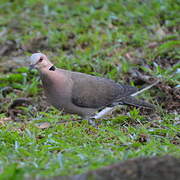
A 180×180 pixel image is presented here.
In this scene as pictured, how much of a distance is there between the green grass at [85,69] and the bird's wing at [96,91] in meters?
0.25

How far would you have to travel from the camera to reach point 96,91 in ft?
17.9

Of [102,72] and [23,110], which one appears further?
[102,72]

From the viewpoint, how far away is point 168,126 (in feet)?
15.1

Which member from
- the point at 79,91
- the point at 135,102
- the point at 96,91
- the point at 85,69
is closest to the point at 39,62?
the point at 79,91

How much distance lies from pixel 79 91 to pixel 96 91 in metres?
0.28

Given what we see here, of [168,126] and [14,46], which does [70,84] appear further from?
[14,46]

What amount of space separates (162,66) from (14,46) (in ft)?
8.93

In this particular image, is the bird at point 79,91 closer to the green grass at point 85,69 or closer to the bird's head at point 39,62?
the bird's head at point 39,62

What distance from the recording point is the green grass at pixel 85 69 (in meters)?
3.69

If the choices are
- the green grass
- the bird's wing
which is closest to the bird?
the bird's wing

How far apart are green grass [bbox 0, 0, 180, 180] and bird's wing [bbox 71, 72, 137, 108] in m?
0.25

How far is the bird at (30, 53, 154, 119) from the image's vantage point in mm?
5020

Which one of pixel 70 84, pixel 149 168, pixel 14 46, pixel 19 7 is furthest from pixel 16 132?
pixel 19 7

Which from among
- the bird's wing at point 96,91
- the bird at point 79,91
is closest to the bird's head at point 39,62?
the bird at point 79,91
